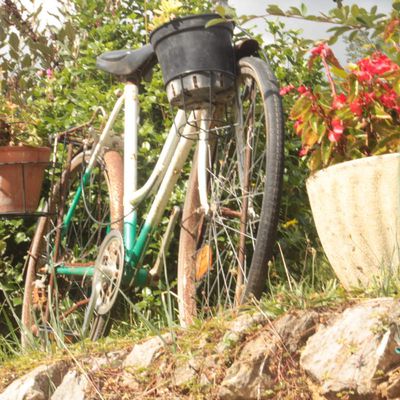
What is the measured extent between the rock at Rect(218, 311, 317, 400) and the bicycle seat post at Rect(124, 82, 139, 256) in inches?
51.4

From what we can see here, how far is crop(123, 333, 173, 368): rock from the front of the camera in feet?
9.48

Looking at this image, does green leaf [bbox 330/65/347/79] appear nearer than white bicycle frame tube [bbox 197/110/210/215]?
Yes

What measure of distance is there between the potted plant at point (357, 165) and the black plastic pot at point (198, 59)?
1.22 ft

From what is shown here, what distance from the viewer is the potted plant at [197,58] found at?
329 centimetres

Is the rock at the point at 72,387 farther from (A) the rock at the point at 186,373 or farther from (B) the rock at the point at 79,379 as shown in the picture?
(A) the rock at the point at 186,373

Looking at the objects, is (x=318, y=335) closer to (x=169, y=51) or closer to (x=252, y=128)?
(x=252, y=128)

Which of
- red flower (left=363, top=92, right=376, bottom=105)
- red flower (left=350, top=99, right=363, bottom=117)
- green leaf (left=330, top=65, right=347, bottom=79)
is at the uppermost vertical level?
green leaf (left=330, top=65, right=347, bottom=79)

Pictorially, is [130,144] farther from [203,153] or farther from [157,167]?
[203,153]

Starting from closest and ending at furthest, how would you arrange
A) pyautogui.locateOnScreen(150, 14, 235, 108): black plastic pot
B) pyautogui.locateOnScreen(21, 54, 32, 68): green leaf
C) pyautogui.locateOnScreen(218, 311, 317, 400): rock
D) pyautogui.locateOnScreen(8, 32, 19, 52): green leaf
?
1. pyautogui.locateOnScreen(218, 311, 317, 400): rock
2. pyautogui.locateOnScreen(150, 14, 235, 108): black plastic pot
3. pyautogui.locateOnScreen(21, 54, 32, 68): green leaf
4. pyautogui.locateOnScreen(8, 32, 19, 52): green leaf

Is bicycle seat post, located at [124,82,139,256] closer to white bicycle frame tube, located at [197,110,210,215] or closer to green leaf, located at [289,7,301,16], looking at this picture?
white bicycle frame tube, located at [197,110,210,215]

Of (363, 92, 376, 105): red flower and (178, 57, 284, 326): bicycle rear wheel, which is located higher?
(363, 92, 376, 105): red flower

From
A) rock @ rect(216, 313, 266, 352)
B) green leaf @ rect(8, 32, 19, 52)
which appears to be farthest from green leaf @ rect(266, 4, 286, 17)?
green leaf @ rect(8, 32, 19, 52)

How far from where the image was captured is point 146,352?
293cm

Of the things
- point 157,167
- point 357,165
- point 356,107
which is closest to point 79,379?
point 157,167
